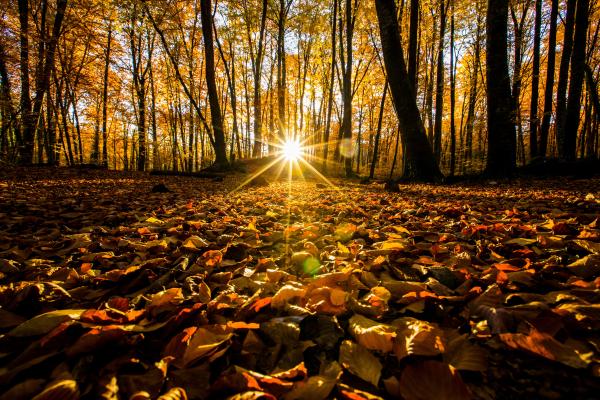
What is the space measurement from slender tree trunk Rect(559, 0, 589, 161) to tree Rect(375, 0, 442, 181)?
3.06m

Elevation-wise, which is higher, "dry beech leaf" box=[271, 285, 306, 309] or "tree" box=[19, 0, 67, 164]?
"tree" box=[19, 0, 67, 164]

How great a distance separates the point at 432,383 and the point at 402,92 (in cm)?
596

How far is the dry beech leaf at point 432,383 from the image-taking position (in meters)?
0.53

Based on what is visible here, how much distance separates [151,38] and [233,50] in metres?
5.76

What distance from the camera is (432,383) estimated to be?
1.81 ft

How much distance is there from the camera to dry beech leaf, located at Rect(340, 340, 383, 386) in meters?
0.61

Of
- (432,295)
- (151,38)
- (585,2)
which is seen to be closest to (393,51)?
(585,2)

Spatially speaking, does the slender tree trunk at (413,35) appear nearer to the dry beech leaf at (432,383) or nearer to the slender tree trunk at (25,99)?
the dry beech leaf at (432,383)

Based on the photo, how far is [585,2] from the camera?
617cm

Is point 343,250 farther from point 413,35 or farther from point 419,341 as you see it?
point 413,35

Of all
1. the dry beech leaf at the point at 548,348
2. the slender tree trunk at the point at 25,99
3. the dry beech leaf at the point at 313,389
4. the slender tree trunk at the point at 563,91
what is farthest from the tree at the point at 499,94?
the slender tree trunk at the point at 25,99

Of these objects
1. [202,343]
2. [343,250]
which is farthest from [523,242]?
[202,343]

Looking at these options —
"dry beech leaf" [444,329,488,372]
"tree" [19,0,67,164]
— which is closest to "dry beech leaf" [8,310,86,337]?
"dry beech leaf" [444,329,488,372]

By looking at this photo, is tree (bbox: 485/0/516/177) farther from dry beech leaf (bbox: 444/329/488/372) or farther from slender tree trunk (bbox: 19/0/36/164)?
slender tree trunk (bbox: 19/0/36/164)
